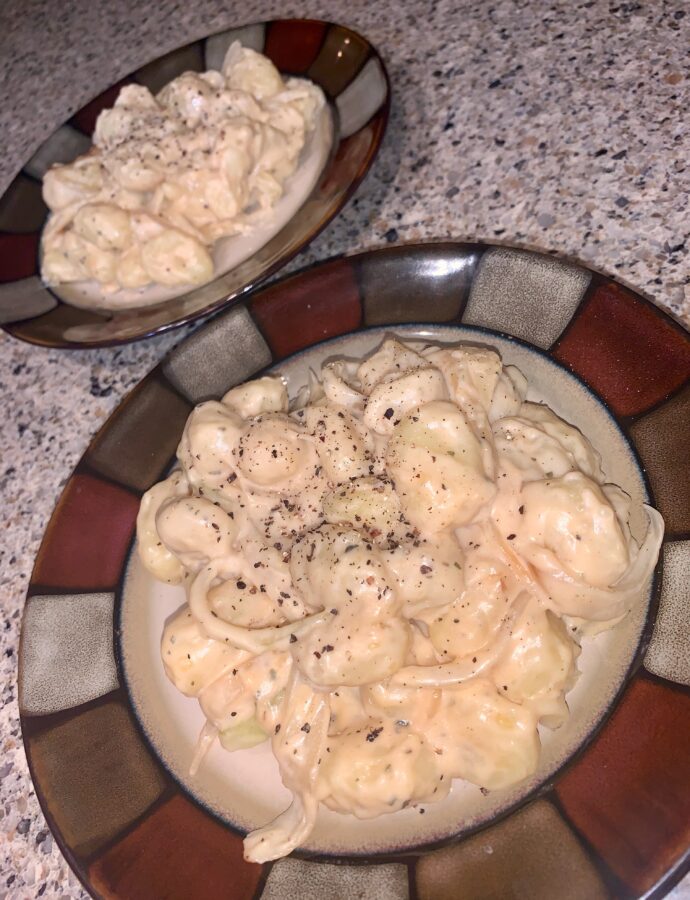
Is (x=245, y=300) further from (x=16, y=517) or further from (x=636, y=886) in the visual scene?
(x=636, y=886)

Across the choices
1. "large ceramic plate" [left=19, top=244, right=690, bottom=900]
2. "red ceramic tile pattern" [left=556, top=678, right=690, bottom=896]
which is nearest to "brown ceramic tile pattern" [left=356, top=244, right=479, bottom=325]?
"large ceramic plate" [left=19, top=244, right=690, bottom=900]

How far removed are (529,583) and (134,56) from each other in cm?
186

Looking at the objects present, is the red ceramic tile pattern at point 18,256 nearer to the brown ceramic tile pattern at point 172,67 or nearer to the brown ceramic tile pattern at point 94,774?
the brown ceramic tile pattern at point 172,67

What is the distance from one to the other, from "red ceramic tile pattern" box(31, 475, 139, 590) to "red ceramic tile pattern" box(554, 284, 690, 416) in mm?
699

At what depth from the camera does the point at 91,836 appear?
90 cm

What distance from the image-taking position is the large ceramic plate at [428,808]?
Answer: 799 mm

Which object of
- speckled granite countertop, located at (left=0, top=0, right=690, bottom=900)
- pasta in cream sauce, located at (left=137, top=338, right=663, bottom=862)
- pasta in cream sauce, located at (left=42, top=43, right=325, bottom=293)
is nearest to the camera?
pasta in cream sauce, located at (left=137, top=338, right=663, bottom=862)

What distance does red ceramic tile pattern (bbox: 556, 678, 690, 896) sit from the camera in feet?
2.46

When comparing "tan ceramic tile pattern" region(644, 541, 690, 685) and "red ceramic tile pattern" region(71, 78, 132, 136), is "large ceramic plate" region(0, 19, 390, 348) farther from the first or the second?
"tan ceramic tile pattern" region(644, 541, 690, 685)

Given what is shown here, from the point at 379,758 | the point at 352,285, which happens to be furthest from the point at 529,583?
the point at 352,285

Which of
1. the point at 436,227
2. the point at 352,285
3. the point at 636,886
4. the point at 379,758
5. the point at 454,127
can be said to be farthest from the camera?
the point at 454,127

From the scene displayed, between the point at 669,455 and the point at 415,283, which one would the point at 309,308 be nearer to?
the point at 415,283

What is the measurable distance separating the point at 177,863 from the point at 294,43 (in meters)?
1.49

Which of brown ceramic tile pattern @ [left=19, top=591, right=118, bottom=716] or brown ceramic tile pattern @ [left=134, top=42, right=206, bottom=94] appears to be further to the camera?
brown ceramic tile pattern @ [left=134, top=42, right=206, bottom=94]
